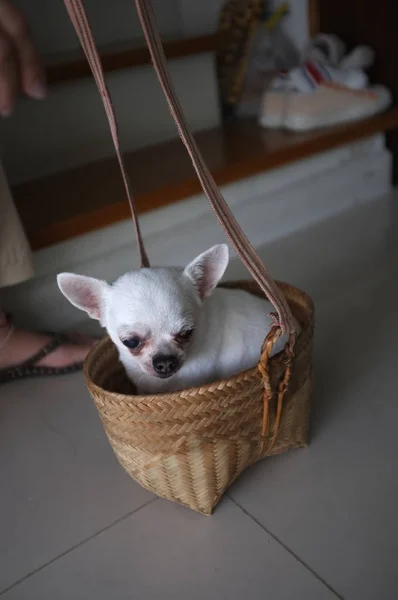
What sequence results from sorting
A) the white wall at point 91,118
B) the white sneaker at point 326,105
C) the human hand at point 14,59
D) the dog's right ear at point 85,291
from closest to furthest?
the dog's right ear at point 85,291 → the human hand at point 14,59 → the white wall at point 91,118 → the white sneaker at point 326,105

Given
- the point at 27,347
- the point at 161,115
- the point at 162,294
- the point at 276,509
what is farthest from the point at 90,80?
the point at 276,509

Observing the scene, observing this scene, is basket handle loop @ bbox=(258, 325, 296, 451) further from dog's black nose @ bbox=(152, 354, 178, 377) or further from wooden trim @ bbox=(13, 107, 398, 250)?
wooden trim @ bbox=(13, 107, 398, 250)

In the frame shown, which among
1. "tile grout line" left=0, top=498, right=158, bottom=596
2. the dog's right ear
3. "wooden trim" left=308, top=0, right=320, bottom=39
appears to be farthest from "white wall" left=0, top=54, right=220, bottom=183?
"tile grout line" left=0, top=498, right=158, bottom=596

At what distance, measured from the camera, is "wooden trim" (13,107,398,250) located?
1.34m

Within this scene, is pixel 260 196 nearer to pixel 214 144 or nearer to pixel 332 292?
pixel 214 144

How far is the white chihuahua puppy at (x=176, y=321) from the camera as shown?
2.71 ft

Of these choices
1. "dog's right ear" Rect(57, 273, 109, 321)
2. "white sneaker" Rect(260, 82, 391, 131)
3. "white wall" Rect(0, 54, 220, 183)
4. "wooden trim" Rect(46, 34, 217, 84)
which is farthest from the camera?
"white sneaker" Rect(260, 82, 391, 131)

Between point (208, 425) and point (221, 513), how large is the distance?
0.20 metres

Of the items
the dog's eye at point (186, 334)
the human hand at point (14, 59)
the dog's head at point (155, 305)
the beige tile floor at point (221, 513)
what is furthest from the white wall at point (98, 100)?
the dog's eye at point (186, 334)

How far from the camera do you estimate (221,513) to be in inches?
33.9

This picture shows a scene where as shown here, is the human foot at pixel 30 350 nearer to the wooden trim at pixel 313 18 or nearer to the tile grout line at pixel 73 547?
the tile grout line at pixel 73 547

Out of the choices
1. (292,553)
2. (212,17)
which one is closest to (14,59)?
(292,553)

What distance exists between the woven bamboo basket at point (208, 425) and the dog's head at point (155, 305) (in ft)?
0.27

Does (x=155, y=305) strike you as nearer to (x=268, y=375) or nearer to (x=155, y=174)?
(x=268, y=375)
